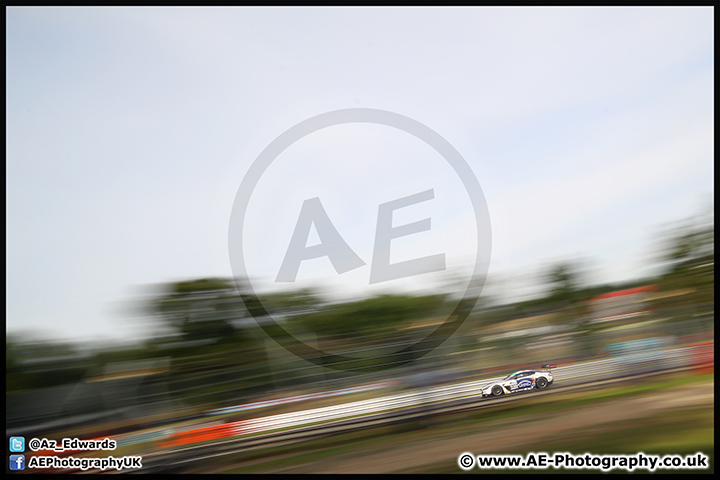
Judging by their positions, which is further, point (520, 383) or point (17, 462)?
point (520, 383)

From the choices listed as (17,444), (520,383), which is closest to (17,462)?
(17,444)

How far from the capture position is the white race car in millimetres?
5055

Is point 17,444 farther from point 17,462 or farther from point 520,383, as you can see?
point 520,383

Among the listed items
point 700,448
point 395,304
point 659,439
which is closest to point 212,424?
point 395,304

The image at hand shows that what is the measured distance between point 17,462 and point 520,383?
20.4 feet

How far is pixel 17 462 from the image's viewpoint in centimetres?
465

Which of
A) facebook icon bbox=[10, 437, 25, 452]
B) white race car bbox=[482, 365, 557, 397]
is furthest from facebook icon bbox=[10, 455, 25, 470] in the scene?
white race car bbox=[482, 365, 557, 397]

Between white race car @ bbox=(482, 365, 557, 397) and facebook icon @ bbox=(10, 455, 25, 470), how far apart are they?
5.63 meters

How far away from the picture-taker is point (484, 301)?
518 centimetres

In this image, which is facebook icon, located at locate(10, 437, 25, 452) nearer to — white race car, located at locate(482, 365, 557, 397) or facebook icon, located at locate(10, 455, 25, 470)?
facebook icon, located at locate(10, 455, 25, 470)

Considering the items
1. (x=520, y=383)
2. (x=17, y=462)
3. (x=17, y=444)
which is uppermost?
(x=520, y=383)

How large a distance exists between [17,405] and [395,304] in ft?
15.4

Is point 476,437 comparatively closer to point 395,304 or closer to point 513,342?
point 513,342

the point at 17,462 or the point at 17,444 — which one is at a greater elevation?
the point at 17,444
